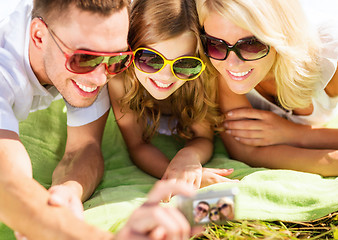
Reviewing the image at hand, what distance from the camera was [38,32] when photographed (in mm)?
2215

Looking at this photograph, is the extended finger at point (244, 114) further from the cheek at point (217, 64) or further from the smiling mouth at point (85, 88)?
the smiling mouth at point (85, 88)

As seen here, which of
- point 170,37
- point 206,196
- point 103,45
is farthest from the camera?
point 170,37

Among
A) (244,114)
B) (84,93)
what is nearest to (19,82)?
(84,93)

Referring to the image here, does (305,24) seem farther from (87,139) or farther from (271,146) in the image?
(87,139)

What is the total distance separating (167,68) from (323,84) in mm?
1049

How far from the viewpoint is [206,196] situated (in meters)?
1.45

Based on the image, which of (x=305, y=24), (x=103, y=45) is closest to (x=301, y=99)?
(x=305, y=24)

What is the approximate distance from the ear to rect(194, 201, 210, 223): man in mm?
→ 1265

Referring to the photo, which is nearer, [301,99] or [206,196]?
[206,196]

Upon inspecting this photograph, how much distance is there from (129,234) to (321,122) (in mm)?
2053

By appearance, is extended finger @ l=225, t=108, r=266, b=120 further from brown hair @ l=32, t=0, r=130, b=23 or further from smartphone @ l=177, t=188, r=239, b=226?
smartphone @ l=177, t=188, r=239, b=226

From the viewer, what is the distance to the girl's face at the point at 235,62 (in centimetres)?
227

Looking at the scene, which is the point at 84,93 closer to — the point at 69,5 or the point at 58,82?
the point at 58,82

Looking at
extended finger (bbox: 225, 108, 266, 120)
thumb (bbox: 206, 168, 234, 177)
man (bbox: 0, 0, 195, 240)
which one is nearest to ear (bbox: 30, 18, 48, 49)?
man (bbox: 0, 0, 195, 240)
